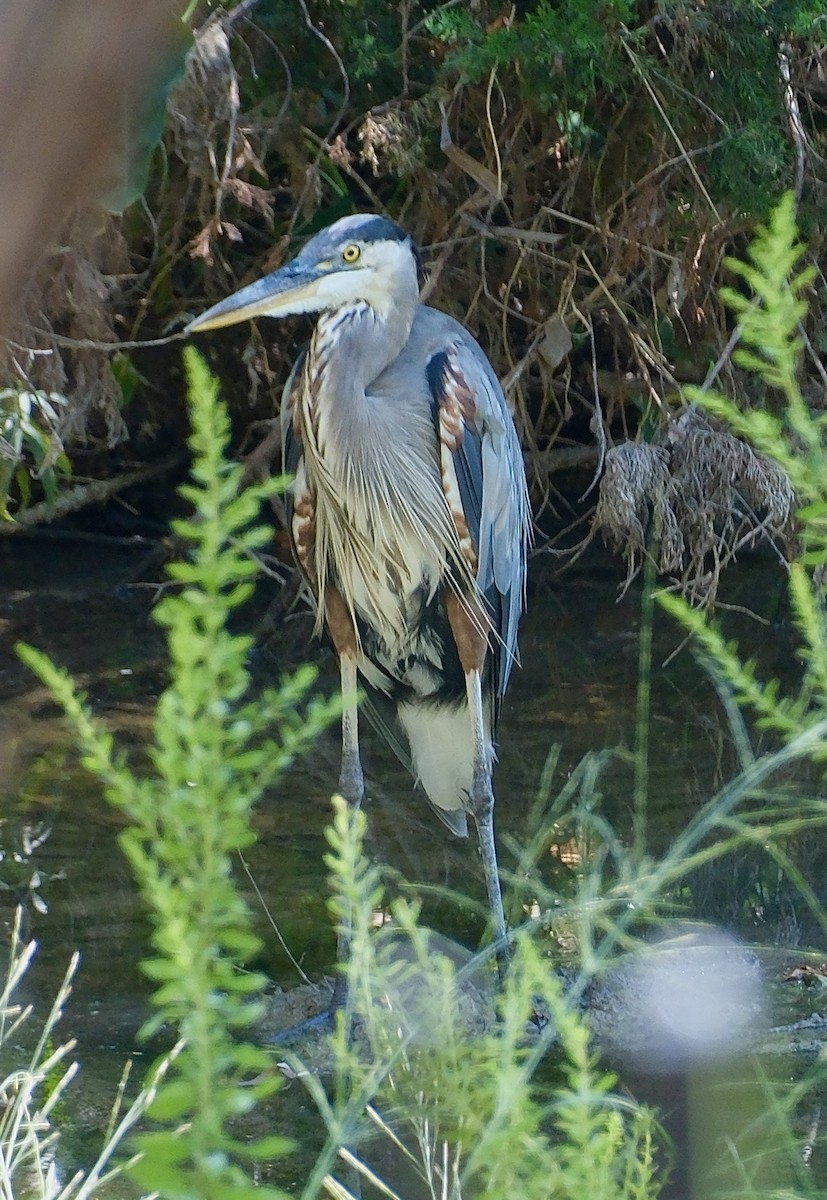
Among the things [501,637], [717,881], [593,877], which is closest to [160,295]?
[501,637]

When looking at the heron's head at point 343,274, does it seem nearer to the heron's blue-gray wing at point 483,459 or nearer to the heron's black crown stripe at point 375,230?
the heron's black crown stripe at point 375,230

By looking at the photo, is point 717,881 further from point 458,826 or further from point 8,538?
point 8,538

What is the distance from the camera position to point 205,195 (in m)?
4.91

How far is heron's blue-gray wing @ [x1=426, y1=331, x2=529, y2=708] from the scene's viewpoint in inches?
140

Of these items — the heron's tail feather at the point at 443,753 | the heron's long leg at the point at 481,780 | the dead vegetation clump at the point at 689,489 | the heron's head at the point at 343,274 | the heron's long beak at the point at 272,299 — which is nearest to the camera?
the heron's long beak at the point at 272,299

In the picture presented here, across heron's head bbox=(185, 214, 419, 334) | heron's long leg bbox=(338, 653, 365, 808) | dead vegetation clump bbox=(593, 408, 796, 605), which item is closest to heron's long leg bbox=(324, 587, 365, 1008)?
heron's long leg bbox=(338, 653, 365, 808)

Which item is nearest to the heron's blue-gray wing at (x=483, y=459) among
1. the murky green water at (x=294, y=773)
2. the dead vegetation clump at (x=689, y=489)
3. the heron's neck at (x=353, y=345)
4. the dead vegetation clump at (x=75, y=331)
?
the heron's neck at (x=353, y=345)

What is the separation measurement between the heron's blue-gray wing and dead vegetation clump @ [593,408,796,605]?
3.25 ft

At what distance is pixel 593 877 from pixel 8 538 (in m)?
5.24

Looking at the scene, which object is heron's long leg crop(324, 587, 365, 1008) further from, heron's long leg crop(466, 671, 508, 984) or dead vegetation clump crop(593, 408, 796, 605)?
dead vegetation clump crop(593, 408, 796, 605)

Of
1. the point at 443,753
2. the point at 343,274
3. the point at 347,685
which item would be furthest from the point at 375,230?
the point at 443,753

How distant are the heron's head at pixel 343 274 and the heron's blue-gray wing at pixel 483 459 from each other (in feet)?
0.70

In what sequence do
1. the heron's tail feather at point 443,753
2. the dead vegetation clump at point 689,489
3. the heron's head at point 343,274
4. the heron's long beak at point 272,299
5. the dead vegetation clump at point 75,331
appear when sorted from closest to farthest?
the heron's long beak at point 272,299 < the heron's head at point 343,274 < the heron's tail feather at point 443,753 < the dead vegetation clump at point 75,331 < the dead vegetation clump at point 689,489

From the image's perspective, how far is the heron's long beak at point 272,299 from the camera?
3.18m
